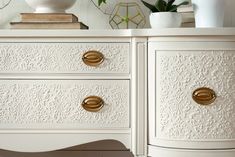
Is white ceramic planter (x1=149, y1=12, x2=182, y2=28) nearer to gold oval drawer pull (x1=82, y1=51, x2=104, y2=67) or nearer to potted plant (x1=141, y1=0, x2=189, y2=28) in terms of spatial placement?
potted plant (x1=141, y1=0, x2=189, y2=28)

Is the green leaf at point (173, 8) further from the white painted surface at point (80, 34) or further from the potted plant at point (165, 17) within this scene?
the white painted surface at point (80, 34)

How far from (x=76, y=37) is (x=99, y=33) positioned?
0.23ft

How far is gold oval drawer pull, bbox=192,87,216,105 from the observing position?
109 centimetres

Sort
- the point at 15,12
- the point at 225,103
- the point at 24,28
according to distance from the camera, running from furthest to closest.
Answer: the point at 15,12 → the point at 24,28 → the point at 225,103

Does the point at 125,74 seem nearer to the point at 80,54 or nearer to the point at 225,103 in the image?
the point at 80,54

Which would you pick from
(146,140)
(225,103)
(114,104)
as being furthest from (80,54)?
(225,103)

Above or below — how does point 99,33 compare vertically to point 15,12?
below

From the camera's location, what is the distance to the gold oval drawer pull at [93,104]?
1152mm

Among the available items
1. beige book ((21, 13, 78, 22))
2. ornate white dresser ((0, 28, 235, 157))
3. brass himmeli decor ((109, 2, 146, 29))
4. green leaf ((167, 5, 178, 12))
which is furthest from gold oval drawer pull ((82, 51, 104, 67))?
brass himmeli decor ((109, 2, 146, 29))

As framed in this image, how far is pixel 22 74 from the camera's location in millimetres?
1166

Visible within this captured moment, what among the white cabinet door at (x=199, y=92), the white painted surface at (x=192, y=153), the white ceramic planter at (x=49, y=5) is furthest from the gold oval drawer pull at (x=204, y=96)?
the white ceramic planter at (x=49, y=5)

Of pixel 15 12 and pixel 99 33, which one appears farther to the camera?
pixel 15 12

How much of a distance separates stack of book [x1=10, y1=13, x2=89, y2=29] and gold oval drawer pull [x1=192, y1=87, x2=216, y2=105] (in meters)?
0.40

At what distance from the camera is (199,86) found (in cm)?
110
